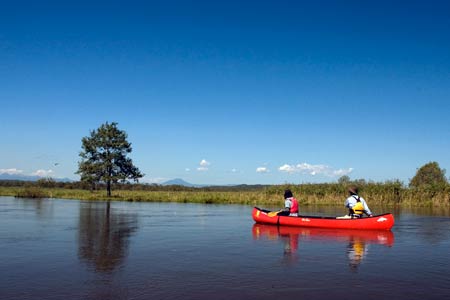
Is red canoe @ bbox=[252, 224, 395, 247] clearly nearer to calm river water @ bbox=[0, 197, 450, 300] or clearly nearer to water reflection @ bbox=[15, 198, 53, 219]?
calm river water @ bbox=[0, 197, 450, 300]

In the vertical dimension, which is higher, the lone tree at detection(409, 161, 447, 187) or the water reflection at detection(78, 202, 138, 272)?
the lone tree at detection(409, 161, 447, 187)

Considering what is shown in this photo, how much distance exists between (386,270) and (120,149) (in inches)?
2056

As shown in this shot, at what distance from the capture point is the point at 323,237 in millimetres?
18297

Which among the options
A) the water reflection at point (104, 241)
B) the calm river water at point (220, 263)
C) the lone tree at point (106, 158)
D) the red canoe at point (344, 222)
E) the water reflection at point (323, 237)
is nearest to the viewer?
the calm river water at point (220, 263)

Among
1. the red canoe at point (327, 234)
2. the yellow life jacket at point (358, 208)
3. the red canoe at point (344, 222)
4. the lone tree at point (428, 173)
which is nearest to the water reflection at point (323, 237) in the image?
the red canoe at point (327, 234)

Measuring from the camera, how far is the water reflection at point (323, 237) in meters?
14.0

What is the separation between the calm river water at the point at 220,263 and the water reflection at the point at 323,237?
1.6 inches

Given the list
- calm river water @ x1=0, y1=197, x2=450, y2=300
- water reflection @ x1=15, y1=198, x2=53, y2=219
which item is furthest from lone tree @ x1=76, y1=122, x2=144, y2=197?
calm river water @ x1=0, y1=197, x2=450, y2=300

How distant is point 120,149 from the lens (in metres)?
60.4

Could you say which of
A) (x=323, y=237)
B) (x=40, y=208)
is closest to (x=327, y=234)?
(x=323, y=237)

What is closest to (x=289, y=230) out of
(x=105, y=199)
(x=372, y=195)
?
(x=372, y=195)

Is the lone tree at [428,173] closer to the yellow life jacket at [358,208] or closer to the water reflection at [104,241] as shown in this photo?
the yellow life jacket at [358,208]

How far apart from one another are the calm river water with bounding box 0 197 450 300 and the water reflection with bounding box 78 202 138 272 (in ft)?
0.11

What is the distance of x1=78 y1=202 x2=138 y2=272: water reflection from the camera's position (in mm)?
12500
